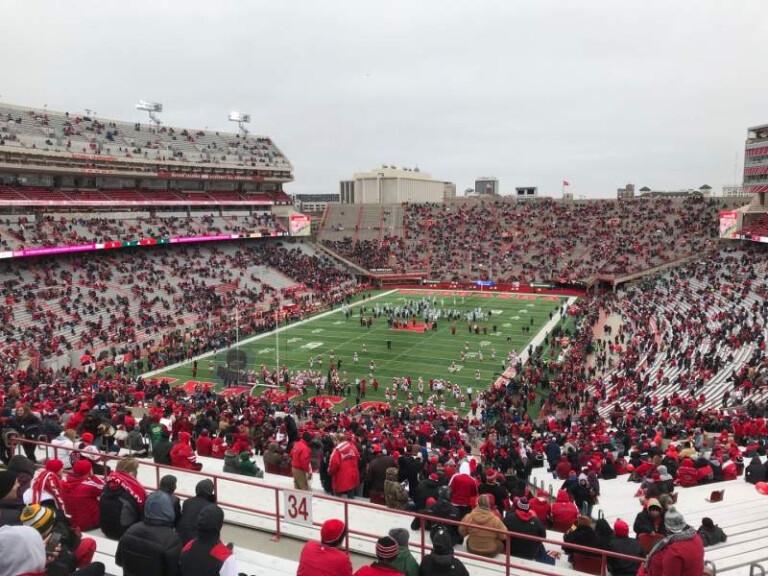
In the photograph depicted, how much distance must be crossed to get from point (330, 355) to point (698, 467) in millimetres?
21869

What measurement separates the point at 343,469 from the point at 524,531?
261 centimetres

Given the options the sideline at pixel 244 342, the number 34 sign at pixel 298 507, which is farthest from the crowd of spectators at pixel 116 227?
the number 34 sign at pixel 298 507

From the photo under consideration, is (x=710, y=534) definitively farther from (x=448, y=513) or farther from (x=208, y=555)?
(x=208, y=555)

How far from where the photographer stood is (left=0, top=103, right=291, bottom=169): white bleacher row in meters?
43.1

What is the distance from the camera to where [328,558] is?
4.37 meters

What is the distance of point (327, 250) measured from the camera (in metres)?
61.6

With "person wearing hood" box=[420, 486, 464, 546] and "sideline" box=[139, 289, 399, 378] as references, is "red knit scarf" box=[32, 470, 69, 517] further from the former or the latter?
"sideline" box=[139, 289, 399, 378]

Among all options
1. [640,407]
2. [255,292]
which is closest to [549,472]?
[640,407]

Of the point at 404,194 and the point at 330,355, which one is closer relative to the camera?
the point at 330,355

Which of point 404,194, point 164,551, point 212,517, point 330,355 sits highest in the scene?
point 404,194

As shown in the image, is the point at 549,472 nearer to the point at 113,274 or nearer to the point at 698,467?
the point at 698,467

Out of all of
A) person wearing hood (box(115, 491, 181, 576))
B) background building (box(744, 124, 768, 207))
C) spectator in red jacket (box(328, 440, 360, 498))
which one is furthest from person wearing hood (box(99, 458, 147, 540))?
background building (box(744, 124, 768, 207))

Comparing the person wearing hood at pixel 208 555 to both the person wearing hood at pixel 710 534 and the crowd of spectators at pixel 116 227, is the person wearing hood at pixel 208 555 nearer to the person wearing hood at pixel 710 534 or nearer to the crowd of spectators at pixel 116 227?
the person wearing hood at pixel 710 534

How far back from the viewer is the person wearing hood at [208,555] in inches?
168
